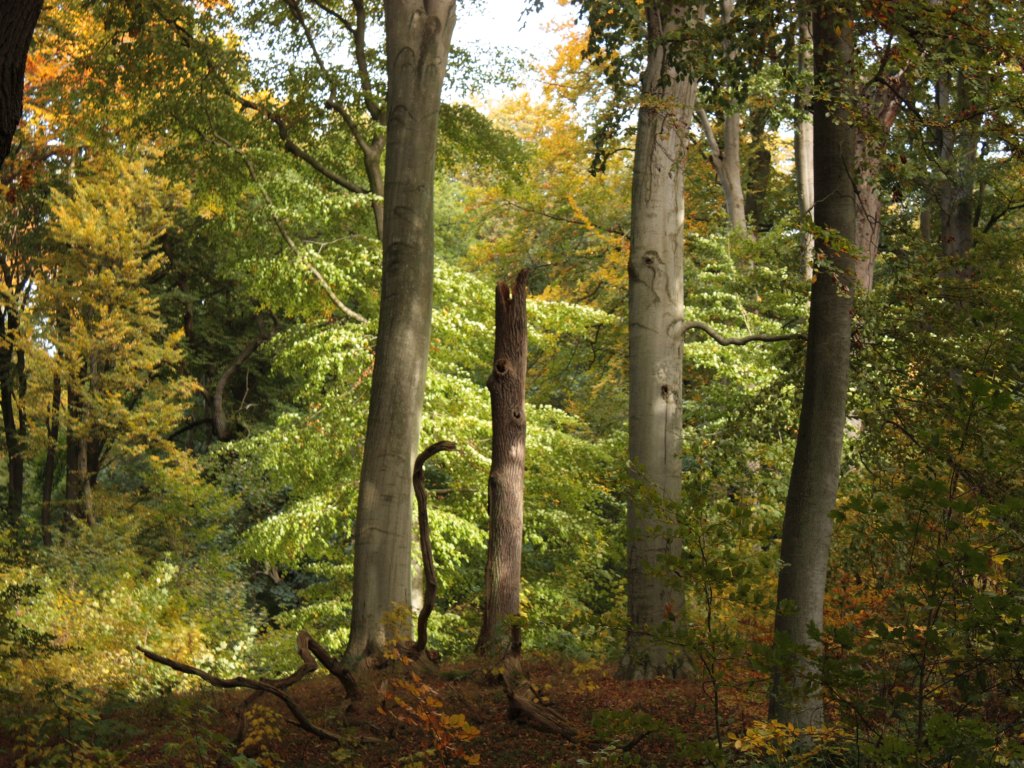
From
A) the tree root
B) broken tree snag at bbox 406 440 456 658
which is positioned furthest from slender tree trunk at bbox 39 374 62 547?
the tree root

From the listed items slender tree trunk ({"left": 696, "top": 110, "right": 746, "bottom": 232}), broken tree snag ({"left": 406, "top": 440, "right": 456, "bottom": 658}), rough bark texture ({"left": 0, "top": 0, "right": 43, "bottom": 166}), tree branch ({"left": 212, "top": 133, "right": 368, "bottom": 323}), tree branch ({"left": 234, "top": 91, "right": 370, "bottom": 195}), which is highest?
slender tree trunk ({"left": 696, "top": 110, "right": 746, "bottom": 232})

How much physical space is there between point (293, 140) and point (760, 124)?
376 inches

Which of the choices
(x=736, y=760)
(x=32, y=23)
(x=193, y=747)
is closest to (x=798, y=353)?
(x=736, y=760)

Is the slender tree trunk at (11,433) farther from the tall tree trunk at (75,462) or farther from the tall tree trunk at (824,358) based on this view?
the tall tree trunk at (824,358)

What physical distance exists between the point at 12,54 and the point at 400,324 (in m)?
5.38

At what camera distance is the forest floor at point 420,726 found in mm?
5578

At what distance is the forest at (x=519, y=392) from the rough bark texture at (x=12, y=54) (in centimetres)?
1

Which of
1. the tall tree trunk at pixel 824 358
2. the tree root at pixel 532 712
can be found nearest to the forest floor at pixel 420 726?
the tree root at pixel 532 712

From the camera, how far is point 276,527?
41.6ft

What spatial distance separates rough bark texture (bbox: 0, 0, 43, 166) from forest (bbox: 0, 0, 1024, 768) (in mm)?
15

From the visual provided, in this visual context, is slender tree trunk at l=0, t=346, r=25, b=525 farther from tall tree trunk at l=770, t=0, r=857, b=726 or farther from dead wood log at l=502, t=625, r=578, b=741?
tall tree trunk at l=770, t=0, r=857, b=726

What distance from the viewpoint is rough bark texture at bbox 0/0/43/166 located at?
366 cm

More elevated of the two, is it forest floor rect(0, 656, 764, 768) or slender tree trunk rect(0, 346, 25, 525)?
slender tree trunk rect(0, 346, 25, 525)

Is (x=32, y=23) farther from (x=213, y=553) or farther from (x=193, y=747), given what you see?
(x=213, y=553)
